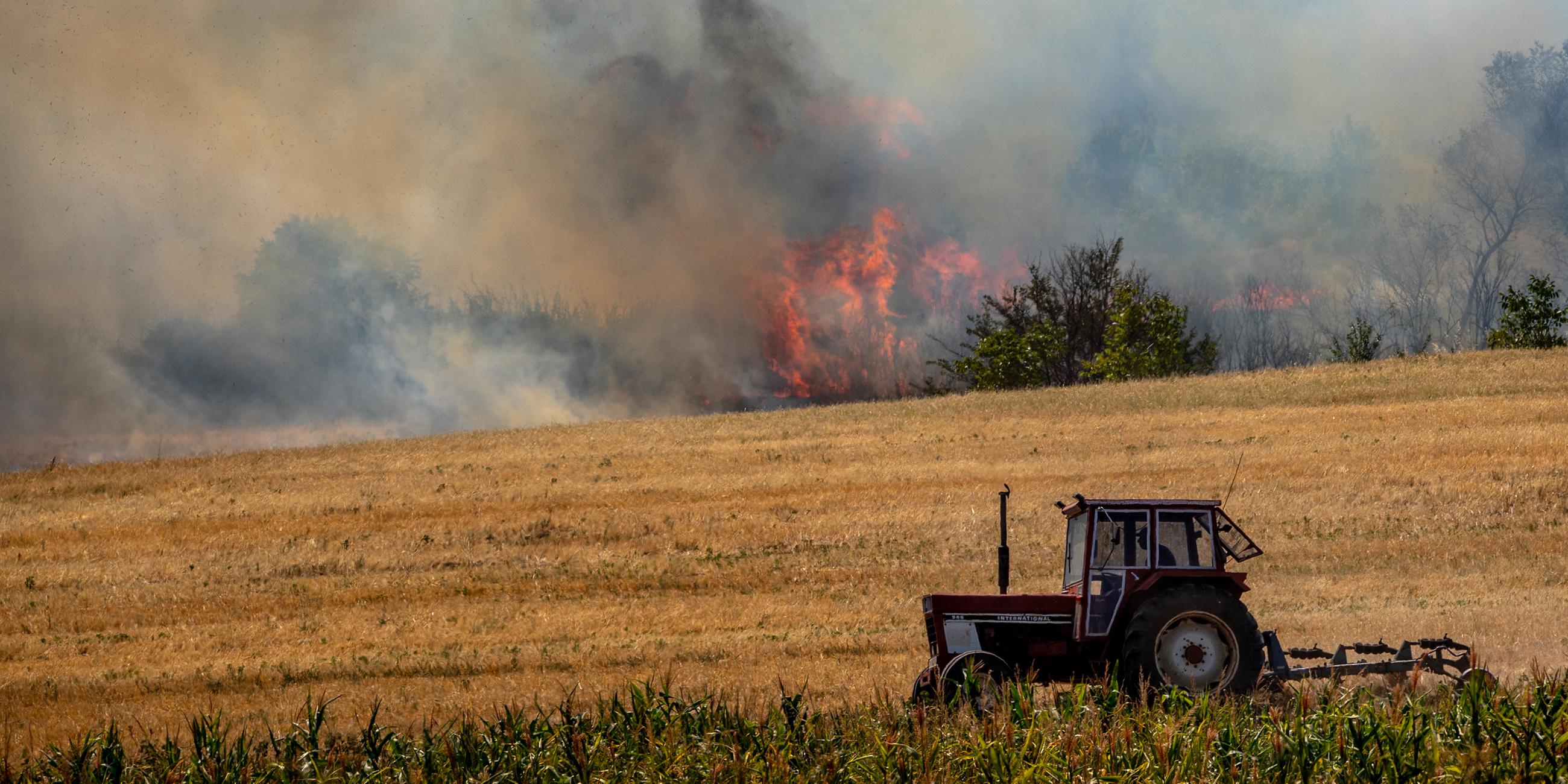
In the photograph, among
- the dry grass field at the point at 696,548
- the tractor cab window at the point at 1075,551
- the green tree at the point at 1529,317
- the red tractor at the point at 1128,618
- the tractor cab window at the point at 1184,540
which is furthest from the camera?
the green tree at the point at 1529,317

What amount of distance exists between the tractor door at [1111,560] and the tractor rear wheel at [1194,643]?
0.42 meters

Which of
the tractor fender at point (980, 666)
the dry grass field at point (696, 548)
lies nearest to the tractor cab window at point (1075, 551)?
the tractor fender at point (980, 666)

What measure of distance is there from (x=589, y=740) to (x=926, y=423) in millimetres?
32657

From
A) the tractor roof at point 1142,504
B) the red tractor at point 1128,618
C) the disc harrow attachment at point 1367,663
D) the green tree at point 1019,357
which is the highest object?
the green tree at point 1019,357

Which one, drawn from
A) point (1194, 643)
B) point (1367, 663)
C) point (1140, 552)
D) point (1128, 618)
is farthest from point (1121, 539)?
point (1367, 663)

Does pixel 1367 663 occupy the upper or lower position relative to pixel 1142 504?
lower

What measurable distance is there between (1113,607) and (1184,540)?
0.99 meters

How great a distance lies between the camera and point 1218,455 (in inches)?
1250

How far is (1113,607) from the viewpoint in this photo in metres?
12.5

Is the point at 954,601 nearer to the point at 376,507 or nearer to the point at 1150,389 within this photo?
the point at 376,507

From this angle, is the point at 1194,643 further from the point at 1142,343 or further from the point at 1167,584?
the point at 1142,343

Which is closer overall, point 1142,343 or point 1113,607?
point 1113,607

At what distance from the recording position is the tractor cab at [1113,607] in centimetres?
1215

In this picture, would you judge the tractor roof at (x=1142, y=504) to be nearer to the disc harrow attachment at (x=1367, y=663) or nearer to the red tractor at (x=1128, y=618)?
the red tractor at (x=1128, y=618)
